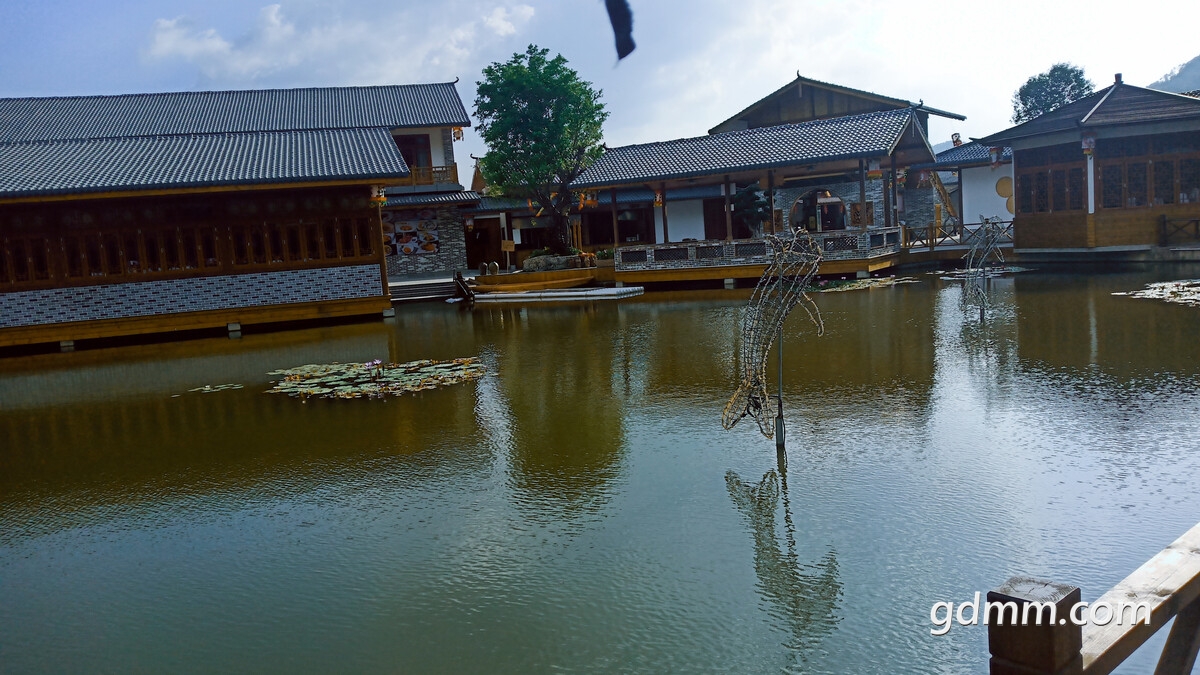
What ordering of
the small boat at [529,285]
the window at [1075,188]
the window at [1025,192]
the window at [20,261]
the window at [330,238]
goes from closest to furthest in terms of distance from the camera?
the window at [20,261], the window at [330,238], the window at [1075,188], the window at [1025,192], the small boat at [529,285]

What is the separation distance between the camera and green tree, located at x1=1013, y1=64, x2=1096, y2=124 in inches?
1690

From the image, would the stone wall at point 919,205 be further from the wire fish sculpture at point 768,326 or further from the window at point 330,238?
the wire fish sculpture at point 768,326

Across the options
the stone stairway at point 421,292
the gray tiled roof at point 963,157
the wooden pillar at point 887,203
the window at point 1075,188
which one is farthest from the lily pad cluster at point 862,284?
the stone stairway at point 421,292

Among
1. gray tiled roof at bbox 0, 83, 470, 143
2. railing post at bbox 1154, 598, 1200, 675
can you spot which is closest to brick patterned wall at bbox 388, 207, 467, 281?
gray tiled roof at bbox 0, 83, 470, 143

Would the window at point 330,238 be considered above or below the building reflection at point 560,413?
above

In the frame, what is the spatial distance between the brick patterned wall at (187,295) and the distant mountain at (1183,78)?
300ft

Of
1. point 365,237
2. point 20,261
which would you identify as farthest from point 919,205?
point 20,261

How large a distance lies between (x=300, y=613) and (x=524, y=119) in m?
26.4

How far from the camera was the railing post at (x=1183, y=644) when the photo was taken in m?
2.80

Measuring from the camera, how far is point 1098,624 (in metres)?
2.58

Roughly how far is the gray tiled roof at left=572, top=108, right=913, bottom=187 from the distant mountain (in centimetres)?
7943

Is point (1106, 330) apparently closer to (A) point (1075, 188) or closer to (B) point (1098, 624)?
(B) point (1098, 624)

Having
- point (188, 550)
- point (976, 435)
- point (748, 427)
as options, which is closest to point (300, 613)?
point (188, 550)

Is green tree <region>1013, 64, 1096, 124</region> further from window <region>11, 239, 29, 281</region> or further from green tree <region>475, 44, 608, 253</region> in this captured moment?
window <region>11, 239, 29, 281</region>
